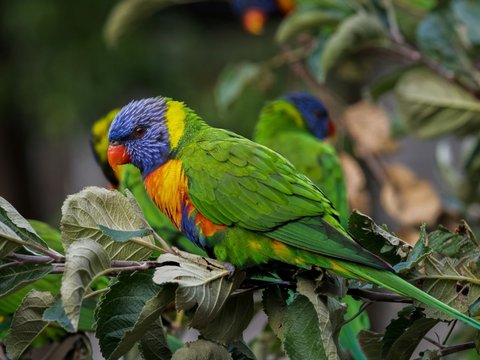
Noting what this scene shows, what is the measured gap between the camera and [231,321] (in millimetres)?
1052

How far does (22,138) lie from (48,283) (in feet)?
11.7

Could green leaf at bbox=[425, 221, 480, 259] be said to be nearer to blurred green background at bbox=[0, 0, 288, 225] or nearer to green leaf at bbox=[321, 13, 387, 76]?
green leaf at bbox=[321, 13, 387, 76]

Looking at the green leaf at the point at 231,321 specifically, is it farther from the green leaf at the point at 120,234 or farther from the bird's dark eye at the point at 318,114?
the bird's dark eye at the point at 318,114

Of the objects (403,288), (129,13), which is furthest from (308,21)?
(403,288)

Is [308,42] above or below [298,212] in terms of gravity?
below

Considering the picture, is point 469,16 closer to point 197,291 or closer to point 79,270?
point 197,291

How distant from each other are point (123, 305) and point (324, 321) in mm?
261

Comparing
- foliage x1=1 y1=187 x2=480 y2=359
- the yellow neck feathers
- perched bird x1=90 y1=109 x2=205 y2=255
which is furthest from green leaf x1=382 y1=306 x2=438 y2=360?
perched bird x1=90 y1=109 x2=205 y2=255

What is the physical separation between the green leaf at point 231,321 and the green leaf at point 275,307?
0.02 meters

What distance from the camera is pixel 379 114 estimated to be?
7.84 ft

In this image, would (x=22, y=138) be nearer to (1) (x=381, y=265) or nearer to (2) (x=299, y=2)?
(2) (x=299, y=2)

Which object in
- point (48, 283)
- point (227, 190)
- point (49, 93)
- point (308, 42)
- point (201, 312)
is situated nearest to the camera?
point (201, 312)

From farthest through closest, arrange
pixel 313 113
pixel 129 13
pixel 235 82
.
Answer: pixel 313 113 → pixel 129 13 → pixel 235 82

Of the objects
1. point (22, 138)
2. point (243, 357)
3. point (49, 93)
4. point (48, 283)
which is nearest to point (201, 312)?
point (243, 357)
